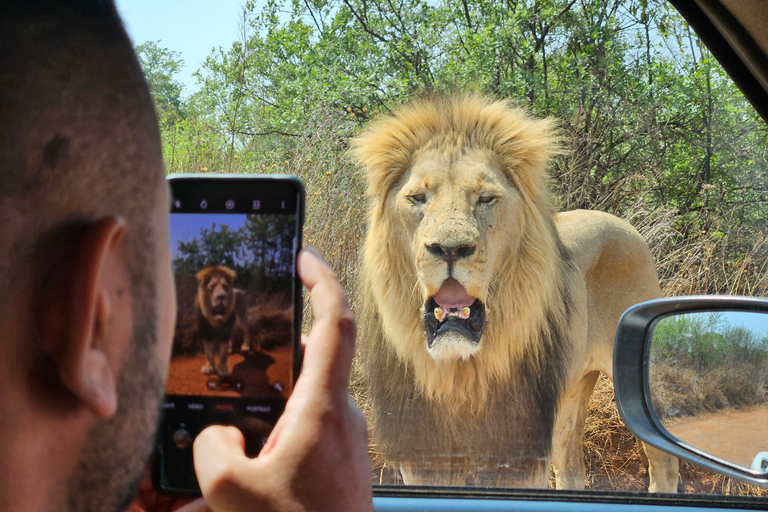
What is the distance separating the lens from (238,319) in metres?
0.73

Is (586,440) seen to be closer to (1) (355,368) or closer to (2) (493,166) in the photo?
(1) (355,368)

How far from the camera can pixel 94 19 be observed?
48 centimetres

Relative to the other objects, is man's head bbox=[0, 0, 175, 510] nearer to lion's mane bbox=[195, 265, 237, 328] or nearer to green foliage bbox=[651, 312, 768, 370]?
lion's mane bbox=[195, 265, 237, 328]

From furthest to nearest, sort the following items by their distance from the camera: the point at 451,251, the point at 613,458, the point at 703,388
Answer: the point at 613,458 < the point at 451,251 < the point at 703,388

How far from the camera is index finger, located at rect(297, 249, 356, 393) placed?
542 mm

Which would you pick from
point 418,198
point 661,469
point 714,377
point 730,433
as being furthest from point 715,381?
point 418,198

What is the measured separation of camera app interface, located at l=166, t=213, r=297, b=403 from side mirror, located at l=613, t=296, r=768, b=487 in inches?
32.8

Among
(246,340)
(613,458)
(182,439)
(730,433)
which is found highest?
(246,340)

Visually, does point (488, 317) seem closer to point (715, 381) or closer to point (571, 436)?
point (571, 436)

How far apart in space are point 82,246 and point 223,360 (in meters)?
0.36

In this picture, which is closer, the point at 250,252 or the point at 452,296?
the point at 250,252

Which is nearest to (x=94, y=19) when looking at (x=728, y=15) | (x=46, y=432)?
(x=46, y=432)

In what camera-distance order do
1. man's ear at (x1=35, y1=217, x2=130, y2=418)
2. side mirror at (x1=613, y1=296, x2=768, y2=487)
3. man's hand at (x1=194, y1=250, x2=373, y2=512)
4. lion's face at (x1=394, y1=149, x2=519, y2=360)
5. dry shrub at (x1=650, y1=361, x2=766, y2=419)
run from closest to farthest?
1. man's ear at (x1=35, y1=217, x2=130, y2=418)
2. man's hand at (x1=194, y1=250, x2=373, y2=512)
3. side mirror at (x1=613, y1=296, x2=768, y2=487)
4. dry shrub at (x1=650, y1=361, x2=766, y2=419)
5. lion's face at (x1=394, y1=149, x2=519, y2=360)

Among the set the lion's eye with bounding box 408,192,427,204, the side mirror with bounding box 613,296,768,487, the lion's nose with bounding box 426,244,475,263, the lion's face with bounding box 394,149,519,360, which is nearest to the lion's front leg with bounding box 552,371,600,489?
the lion's face with bounding box 394,149,519,360
